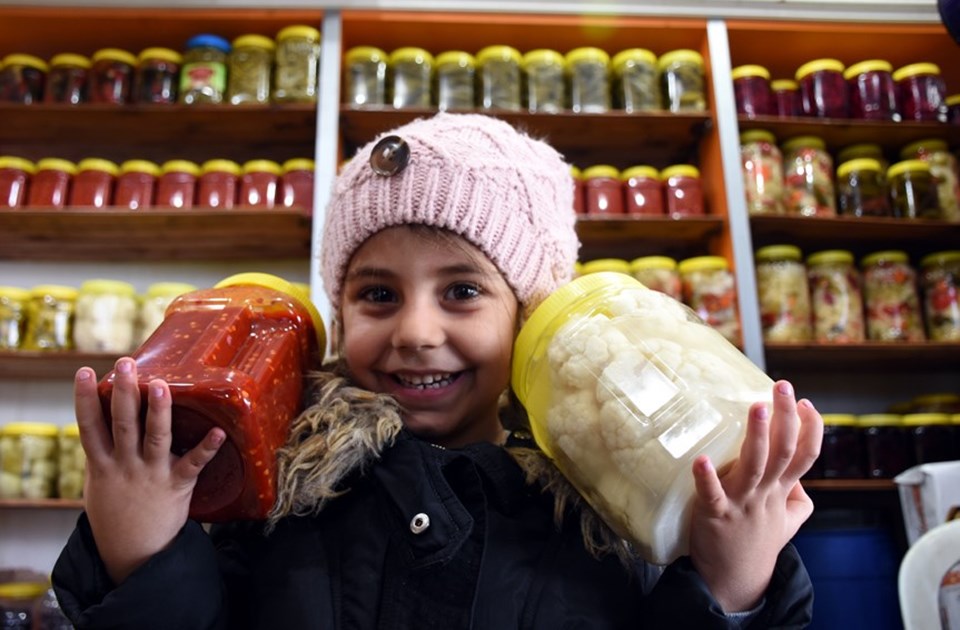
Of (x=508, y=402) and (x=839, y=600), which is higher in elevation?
(x=508, y=402)

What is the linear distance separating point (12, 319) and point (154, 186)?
1.53 ft

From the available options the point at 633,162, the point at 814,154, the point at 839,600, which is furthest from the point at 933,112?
the point at 839,600

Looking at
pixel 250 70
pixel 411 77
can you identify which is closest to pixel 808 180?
pixel 411 77

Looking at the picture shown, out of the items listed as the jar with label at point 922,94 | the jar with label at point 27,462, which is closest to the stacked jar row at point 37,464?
the jar with label at point 27,462

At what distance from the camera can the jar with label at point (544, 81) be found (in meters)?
2.12

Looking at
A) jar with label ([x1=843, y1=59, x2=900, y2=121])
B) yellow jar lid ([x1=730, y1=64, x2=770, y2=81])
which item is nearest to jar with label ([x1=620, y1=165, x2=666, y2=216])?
yellow jar lid ([x1=730, y1=64, x2=770, y2=81])

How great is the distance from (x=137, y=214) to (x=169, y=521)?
5.06 feet

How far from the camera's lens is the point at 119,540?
0.57 m

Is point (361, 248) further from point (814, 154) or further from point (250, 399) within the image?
point (814, 154)

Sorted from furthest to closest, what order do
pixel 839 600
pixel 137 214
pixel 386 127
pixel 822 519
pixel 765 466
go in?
1. pixel 386 127
2. pixel 137 214
3. pixel 822 519
4. pixel 839 600
5. pixel 765 466

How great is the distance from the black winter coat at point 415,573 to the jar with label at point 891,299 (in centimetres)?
157

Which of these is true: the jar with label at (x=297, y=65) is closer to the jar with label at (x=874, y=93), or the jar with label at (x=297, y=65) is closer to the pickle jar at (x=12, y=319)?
the pickle jar at (x=12, y=319)

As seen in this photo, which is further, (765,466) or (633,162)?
(633,162)

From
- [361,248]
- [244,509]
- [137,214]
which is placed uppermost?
[137,214]
